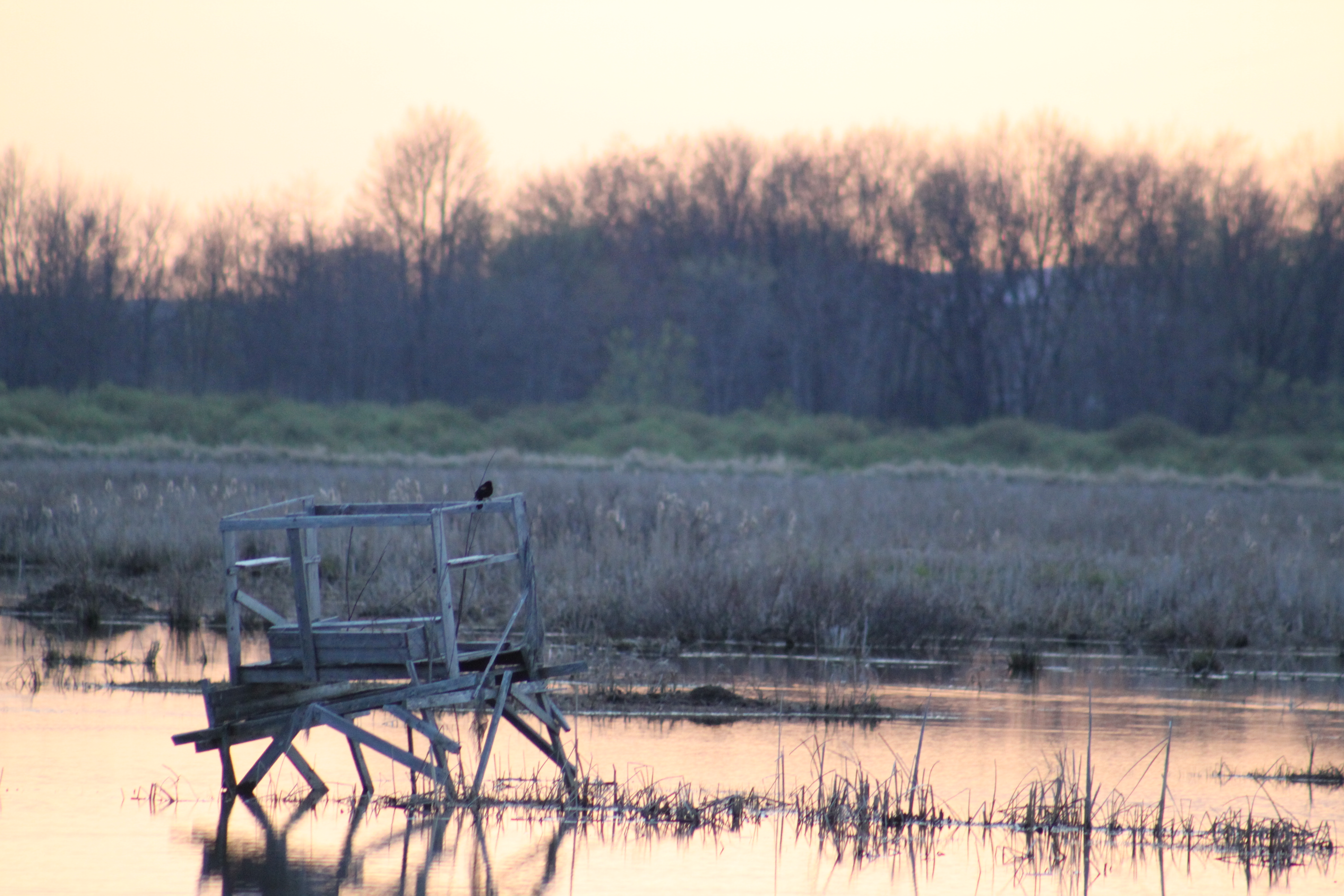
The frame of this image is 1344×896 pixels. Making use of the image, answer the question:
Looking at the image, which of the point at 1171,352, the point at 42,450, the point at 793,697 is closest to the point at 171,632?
the point at 793,697

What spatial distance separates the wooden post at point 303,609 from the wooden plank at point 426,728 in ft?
1.78

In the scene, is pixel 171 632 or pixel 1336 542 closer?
pixel 171 632

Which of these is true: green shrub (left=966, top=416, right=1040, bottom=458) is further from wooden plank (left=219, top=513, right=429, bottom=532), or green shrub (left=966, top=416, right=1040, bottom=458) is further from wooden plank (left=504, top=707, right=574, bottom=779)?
wooden plank (left=219, top=513, right=429, bottom=532)

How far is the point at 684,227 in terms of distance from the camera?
238 ft

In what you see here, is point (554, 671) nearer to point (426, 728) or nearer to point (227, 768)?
point (426, 728)

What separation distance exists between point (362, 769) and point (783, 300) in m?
59.2

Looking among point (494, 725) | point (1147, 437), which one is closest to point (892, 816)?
point (494, 725)

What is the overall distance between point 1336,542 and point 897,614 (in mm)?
11163

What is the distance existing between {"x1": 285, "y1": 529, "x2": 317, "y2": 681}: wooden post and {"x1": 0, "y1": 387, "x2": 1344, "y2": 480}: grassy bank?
4144 cm

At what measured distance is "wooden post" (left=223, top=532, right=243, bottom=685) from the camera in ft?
30.1

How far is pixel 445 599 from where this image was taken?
28.9 ft

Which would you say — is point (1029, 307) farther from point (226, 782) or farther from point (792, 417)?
point (226, 782)

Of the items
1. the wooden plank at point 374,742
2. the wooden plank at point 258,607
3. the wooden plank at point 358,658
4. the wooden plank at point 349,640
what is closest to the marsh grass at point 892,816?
the wooden plank at point 374,742

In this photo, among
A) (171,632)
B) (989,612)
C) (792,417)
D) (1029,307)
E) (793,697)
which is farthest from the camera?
(1029,307)
